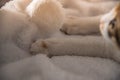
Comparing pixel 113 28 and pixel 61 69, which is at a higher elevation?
pixel 113 28

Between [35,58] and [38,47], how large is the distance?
0.08 m

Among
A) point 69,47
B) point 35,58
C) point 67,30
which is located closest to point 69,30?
point 67,30

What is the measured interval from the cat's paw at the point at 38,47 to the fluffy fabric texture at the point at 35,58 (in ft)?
0.06

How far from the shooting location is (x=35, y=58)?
2.11ft

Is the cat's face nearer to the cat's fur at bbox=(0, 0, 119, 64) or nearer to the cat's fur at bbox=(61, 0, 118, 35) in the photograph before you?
→ the cat's fur at bbox=(0, 0, 119, 64)

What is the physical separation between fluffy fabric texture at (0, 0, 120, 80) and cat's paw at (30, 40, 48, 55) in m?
0.02

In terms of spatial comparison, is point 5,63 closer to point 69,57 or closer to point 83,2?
point 69,57

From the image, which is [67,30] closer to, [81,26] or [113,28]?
[81,26]

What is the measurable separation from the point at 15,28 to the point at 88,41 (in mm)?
208

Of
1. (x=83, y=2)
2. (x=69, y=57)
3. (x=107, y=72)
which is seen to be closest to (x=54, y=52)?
(x=69, y=57)

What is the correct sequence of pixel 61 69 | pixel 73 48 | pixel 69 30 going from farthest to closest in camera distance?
pixel 69 30, pixel 73 48, pixel 61 69

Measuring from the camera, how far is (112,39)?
25.8 inches

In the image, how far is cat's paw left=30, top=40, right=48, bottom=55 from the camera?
721 mm

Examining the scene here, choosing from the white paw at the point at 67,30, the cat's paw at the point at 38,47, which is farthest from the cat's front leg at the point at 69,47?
the white paw at the point at 67,30
